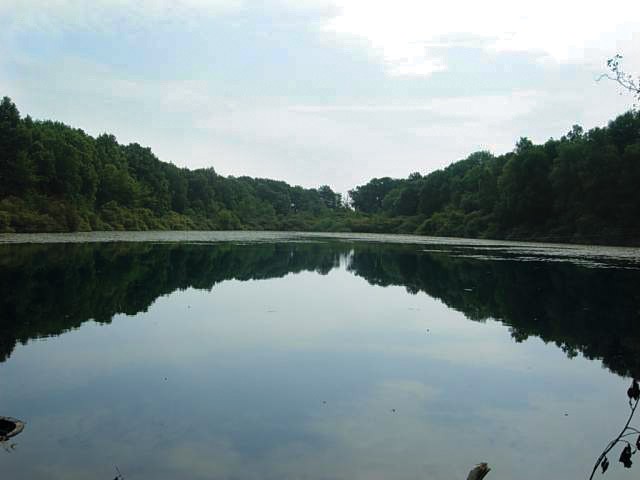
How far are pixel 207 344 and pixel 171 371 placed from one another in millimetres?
1920

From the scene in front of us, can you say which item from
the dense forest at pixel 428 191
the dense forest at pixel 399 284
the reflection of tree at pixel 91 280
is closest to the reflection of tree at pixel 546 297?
the dense forest at pixel 399 284

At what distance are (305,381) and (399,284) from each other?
44.1 ft

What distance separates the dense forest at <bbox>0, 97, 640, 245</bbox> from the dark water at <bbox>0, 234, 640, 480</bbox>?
3902 centimetres

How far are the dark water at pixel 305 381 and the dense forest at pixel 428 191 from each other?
128 ft

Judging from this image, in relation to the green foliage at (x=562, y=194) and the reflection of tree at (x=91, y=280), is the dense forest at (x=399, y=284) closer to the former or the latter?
the reflection of tree at (x=91, y=280)

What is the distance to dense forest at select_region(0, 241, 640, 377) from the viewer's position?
11750mm

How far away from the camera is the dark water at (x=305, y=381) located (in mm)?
5531

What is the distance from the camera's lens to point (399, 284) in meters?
21.2

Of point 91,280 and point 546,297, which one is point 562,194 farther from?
point 91,280

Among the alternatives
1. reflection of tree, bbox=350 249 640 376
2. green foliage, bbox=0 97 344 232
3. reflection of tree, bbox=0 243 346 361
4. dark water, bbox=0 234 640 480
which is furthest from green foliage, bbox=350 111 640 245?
green foliage, bbox=0 97 344 232

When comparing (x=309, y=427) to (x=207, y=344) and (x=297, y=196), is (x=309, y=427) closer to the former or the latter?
(x=207, y=344)

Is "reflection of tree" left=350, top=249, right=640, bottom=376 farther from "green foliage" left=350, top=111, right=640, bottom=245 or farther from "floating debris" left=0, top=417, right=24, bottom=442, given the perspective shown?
"green foliage" left=350, top=111, right=640, bottom=245

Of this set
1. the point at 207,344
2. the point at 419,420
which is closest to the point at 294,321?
the point at 207,344

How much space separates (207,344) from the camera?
33.9 feet
